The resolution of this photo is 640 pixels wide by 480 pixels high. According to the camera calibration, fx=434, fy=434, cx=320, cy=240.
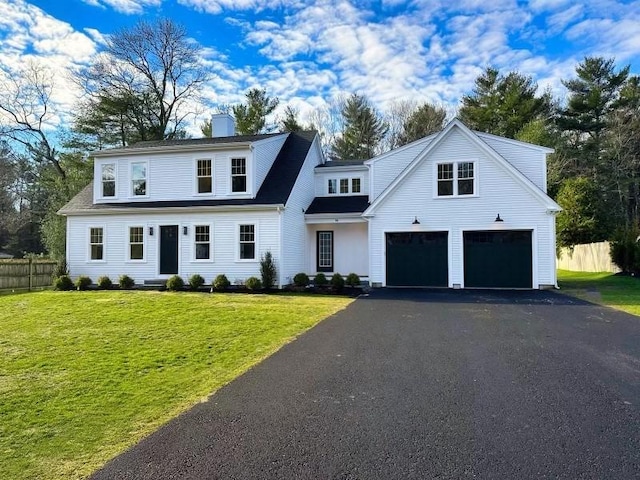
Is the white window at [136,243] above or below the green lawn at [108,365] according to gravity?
above

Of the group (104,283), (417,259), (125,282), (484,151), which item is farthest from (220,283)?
(484,151)

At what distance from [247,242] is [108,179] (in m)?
7.43

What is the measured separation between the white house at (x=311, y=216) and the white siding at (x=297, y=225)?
0.08 meters

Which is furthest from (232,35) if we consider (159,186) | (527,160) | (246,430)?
(246,430)

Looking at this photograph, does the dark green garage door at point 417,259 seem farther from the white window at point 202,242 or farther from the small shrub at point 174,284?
the small shrub at point 174,284

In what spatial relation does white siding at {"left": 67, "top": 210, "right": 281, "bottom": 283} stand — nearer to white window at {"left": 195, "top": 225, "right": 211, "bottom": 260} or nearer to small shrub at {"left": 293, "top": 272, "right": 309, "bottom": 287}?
white window at {"left": 195, "top": 225, "right": 211, "bottom": 260}

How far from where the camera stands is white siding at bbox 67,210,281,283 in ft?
56.2

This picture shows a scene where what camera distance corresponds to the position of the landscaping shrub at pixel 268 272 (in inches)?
647

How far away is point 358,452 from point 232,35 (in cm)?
1783

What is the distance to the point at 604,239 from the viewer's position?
90.9 ft

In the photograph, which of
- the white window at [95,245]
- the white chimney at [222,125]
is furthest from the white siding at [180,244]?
the white chimney at [222,125]

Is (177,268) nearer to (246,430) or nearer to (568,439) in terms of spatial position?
(246,430)

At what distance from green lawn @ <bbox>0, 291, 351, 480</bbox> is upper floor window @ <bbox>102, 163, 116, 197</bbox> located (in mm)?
7464

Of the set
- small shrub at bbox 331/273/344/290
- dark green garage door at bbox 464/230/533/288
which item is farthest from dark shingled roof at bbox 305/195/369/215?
dark green garage door at bbox 464/230/533/288
